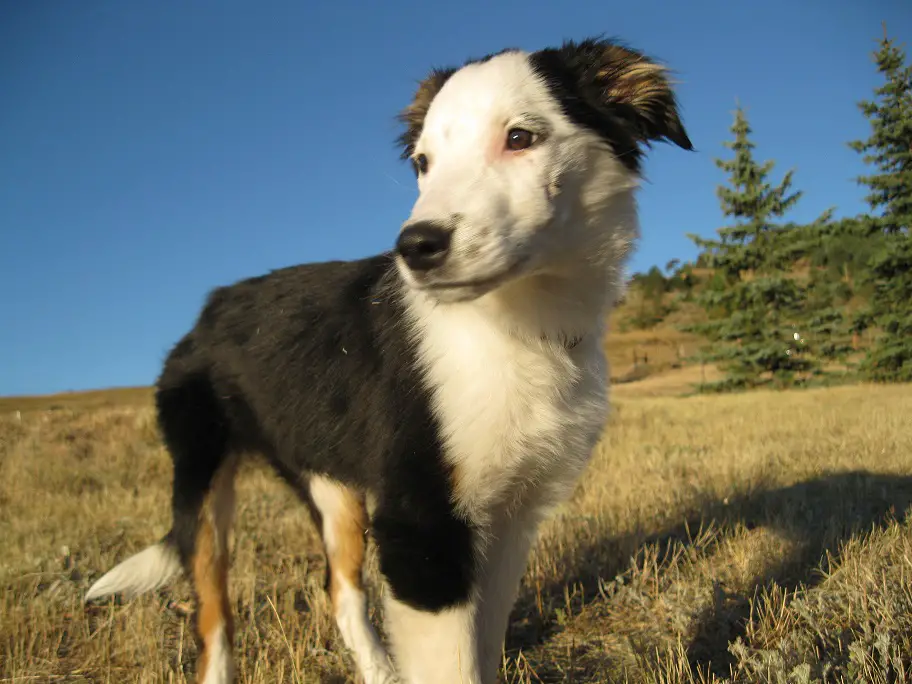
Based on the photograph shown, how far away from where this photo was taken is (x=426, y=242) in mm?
1955

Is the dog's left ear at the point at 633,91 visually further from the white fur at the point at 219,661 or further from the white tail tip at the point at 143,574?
the white tail tip at the point at 143,574

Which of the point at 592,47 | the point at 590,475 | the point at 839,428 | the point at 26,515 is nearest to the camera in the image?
the point at 592,47

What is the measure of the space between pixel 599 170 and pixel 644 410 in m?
11.9

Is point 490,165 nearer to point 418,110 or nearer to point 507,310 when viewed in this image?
point 507,310

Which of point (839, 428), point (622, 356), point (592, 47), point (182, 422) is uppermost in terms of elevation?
point (592, 47)

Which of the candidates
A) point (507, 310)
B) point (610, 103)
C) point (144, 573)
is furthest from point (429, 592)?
point (144, 573)

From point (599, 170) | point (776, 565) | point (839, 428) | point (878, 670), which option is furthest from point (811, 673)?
point (839, 428)

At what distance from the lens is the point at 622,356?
44719mm

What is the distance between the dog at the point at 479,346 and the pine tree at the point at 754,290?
23.4m

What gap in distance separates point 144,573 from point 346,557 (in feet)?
3.76

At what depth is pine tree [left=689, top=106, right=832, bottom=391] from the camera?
2388 cm

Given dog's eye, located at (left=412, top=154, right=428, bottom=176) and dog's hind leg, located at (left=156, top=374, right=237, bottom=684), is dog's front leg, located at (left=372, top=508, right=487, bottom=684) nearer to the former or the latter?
dog's hind leg, located at (left=156, top=374, right=237, bottom=684)

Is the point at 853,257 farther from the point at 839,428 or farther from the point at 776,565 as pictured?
the point at 776,565

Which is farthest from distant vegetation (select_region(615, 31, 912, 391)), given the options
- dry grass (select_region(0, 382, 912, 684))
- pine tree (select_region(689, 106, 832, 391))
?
dry grass (select_region(0, 382, 912, 684))
